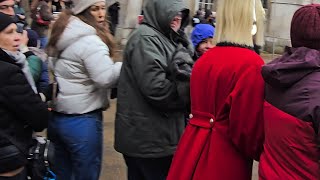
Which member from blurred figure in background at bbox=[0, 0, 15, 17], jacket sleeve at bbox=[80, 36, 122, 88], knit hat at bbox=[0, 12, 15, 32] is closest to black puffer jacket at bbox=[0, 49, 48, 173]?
knit hat at bbox=[0, 12, 15, 32]

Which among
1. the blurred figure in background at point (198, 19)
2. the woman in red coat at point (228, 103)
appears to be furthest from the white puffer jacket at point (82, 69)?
the blurred figure in background at point (198, 19)

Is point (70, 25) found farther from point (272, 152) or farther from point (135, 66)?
point (272, 152)

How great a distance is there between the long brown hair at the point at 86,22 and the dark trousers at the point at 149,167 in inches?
31.4

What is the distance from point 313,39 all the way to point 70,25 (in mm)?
1885

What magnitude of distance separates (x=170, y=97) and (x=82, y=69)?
2.46 feet

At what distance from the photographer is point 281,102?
2.51 m

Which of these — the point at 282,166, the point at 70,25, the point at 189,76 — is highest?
the point at 70,25

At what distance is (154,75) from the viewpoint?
337cm

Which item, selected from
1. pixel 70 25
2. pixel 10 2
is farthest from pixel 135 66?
pixel 10 2

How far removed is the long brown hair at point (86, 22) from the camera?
12.5 feet

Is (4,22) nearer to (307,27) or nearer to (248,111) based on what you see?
(248,111)

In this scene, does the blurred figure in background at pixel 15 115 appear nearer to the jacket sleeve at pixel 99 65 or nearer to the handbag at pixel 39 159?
the handbag at pixel 39 159

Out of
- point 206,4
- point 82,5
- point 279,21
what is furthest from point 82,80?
point 206,4

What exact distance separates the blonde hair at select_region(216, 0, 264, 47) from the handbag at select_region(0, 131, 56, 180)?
1300 millimetres
